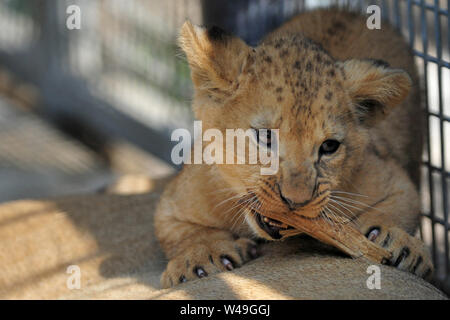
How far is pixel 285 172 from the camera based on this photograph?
102 inches

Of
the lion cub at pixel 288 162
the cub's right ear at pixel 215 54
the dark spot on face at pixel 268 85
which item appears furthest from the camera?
the cub's right ear at pixel 215 54

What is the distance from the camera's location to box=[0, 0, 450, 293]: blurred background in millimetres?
5074

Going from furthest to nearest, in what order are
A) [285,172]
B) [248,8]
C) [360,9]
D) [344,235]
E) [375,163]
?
[248,8] → [360,9] → [375,163] → [344,235] → [285,172]

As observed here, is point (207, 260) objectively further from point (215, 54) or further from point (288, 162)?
point (215, 54)

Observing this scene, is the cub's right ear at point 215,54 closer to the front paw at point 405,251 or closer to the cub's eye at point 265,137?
the cub's eye at point 265,137

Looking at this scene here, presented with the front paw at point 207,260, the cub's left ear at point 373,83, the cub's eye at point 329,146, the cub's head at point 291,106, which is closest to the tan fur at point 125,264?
the front paw at point 207,260

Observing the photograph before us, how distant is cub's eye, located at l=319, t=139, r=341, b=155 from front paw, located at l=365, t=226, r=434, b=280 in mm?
401

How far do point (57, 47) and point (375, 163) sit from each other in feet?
13.3

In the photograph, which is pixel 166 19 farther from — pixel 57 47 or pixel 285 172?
pixel 285 172

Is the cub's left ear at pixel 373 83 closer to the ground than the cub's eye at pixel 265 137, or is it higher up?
higher up

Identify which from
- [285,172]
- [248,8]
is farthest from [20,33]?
[285,172]

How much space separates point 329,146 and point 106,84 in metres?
3.73

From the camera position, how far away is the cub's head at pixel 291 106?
265 cm

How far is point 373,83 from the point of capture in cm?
301
